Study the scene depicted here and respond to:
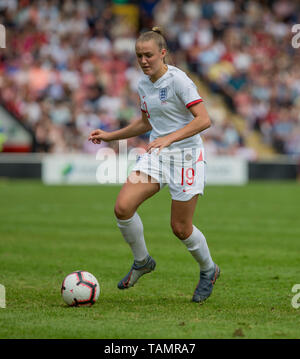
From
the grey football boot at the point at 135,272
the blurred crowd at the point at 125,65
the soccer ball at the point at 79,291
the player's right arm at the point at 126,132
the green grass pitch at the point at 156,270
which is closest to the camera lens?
the green grass pitch at the point at 156,270

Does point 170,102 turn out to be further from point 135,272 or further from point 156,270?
point 156,270

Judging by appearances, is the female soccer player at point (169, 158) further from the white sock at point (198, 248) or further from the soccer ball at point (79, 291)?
the soccer ball at point (79, 291)

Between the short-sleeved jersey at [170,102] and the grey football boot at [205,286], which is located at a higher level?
the short-sleeved jersey at [170,102]

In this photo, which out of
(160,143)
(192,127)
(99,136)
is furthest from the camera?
(99,136)

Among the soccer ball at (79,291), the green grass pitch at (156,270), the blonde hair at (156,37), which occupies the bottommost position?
the green grass pitch at (156,270)

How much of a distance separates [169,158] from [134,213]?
59cm

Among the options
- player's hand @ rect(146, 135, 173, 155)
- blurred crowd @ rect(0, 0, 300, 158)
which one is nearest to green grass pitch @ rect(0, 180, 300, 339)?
player's hand @ rect(146, 135, 173, 155)

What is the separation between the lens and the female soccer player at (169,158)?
6.43 meters

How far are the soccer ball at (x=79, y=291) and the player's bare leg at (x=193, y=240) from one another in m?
0.91

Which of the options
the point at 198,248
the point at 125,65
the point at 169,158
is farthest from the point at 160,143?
the point at 125,65

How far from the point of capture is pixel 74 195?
17.9 meters

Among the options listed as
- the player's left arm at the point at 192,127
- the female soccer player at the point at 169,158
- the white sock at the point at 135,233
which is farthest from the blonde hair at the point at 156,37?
the white sock at the point at 135,233

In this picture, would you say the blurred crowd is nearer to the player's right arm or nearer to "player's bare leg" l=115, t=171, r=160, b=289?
the player's right arm

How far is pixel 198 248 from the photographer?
678 cm
